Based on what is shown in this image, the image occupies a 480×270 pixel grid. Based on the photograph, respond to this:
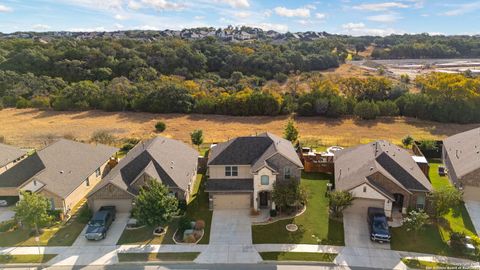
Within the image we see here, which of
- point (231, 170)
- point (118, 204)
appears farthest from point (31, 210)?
point (231, 170)

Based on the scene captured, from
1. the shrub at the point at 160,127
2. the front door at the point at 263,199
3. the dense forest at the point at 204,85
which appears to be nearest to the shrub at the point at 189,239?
the front door at the point at 263,199

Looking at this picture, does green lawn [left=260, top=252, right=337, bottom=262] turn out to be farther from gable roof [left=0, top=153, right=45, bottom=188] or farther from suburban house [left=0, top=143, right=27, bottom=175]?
suburban house [left=0, top=143, right=27, bottom=175]

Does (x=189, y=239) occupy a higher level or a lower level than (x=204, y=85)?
lower

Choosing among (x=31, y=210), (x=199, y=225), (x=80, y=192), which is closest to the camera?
(x=31, y=210)

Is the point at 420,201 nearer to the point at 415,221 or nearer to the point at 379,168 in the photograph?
the point at 379,168

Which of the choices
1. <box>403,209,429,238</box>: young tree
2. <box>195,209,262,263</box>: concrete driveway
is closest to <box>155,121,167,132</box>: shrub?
<box>195,209,262,263</box>: concrete driveway

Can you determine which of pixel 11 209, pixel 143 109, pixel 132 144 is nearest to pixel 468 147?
pixel 132 144
